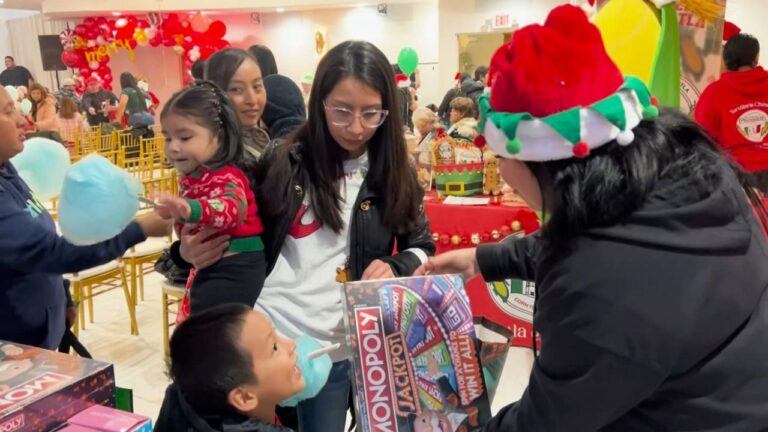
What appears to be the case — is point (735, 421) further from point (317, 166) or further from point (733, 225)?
point (317, 166)

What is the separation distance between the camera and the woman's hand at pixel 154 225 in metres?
1.36

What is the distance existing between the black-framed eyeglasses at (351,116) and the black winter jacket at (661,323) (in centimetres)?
67

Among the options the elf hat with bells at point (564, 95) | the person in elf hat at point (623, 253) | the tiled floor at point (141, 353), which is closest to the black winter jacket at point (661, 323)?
the person in elf hat at point (623, 253)

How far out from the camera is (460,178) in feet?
10.6

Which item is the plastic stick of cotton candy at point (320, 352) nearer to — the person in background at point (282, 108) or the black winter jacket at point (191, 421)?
the black winter jacket at point (191, 421)

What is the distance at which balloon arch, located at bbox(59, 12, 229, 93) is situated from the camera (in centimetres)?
1198

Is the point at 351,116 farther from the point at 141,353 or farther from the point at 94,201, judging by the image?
the point at 141,353

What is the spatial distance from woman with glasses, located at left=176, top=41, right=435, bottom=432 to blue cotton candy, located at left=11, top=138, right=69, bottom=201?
2.17 ft

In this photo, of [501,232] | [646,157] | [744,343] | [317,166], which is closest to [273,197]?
[317,166]

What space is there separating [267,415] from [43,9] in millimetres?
14114

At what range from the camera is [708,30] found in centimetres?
210

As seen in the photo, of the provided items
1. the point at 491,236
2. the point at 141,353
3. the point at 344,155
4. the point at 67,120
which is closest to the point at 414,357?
the point at 344,155

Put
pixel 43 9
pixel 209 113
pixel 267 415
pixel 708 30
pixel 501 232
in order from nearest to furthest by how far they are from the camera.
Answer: pixel 267 415 → pixel 209 113 → pixel 708 30 → pixel 501 232 → pixel 43 9

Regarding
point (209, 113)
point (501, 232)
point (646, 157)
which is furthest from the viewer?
point (501, 232)
